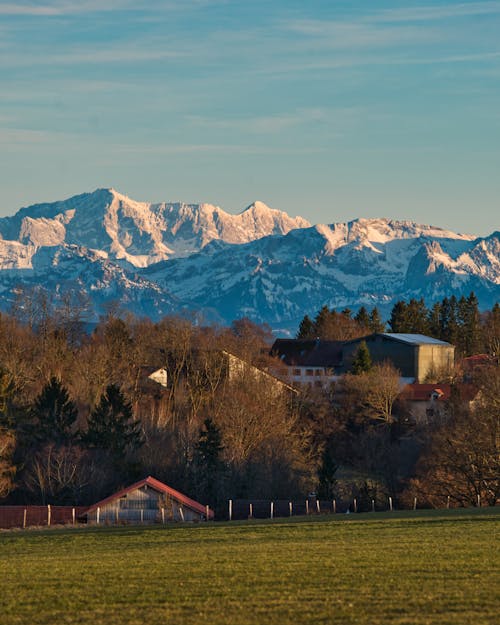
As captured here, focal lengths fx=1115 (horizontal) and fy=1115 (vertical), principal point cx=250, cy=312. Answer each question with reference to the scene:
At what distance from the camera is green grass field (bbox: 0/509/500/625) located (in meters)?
18.6

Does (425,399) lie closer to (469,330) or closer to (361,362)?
(361,362)

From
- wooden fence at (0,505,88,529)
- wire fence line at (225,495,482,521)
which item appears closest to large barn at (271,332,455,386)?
wire fence line at (225,495,482,521)

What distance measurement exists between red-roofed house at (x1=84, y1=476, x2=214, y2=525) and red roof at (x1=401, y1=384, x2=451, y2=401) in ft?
153

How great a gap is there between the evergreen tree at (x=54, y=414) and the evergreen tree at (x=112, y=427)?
1.50 meters

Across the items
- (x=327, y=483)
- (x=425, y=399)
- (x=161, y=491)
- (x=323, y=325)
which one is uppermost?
(x=323, y=325)

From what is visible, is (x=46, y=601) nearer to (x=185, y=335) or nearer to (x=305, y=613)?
(x=305, y=613)

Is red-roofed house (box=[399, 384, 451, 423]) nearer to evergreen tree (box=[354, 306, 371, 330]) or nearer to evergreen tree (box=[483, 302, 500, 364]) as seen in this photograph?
evergreen tree (box=[483, 302, 500, 364])

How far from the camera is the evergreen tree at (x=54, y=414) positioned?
241 ft

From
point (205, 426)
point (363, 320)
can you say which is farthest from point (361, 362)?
point (363, 320)

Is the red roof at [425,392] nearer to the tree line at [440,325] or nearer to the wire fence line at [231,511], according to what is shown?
the tree line at [440,325]

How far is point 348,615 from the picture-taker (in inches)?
718

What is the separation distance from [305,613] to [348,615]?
727 mm

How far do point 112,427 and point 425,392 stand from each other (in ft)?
136

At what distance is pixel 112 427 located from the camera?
237 ft
